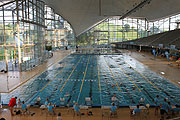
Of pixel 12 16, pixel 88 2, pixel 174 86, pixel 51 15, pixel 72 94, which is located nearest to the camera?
pixel 72 94

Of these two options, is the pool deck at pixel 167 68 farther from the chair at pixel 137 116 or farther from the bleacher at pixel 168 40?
the chair at pixel 137 116

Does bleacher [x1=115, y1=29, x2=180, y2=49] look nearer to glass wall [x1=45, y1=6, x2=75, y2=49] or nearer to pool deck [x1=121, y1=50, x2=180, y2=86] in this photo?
pool deck [x1=121, y1=50, x2=180, y2=86]

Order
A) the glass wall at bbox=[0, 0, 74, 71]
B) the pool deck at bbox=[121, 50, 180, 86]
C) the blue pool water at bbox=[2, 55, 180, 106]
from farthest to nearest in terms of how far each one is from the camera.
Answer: the glass wall at bbox=[0, 0, 74, 71] < the pool deck at bbox=[121, 50, 180, 86] < the blue pool water at bbox=[2, 55, 180, 106]

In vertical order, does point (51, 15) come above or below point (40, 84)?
above

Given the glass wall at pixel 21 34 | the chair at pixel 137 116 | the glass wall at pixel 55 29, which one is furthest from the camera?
Result: the glass wall at pixel 55 29

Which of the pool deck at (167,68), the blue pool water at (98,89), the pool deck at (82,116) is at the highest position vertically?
the pool deck at (167,68)

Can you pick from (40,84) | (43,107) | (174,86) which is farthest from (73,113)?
(174,86)

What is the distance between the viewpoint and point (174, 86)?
11.6m

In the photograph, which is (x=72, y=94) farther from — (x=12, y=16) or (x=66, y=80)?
(x=12, y=16)

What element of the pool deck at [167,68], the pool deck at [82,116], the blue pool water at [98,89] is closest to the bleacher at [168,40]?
the pool deck at [167,68]

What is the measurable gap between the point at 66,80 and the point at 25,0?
10.1 metres

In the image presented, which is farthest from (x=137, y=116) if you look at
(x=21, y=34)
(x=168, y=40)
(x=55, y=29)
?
(x=55, y=29)

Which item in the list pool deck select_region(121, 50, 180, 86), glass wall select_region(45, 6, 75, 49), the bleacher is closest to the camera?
pool deck select_region(121, 50, 180, 86)

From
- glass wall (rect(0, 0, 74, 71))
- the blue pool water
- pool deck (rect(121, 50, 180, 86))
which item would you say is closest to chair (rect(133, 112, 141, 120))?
the blue pool water
